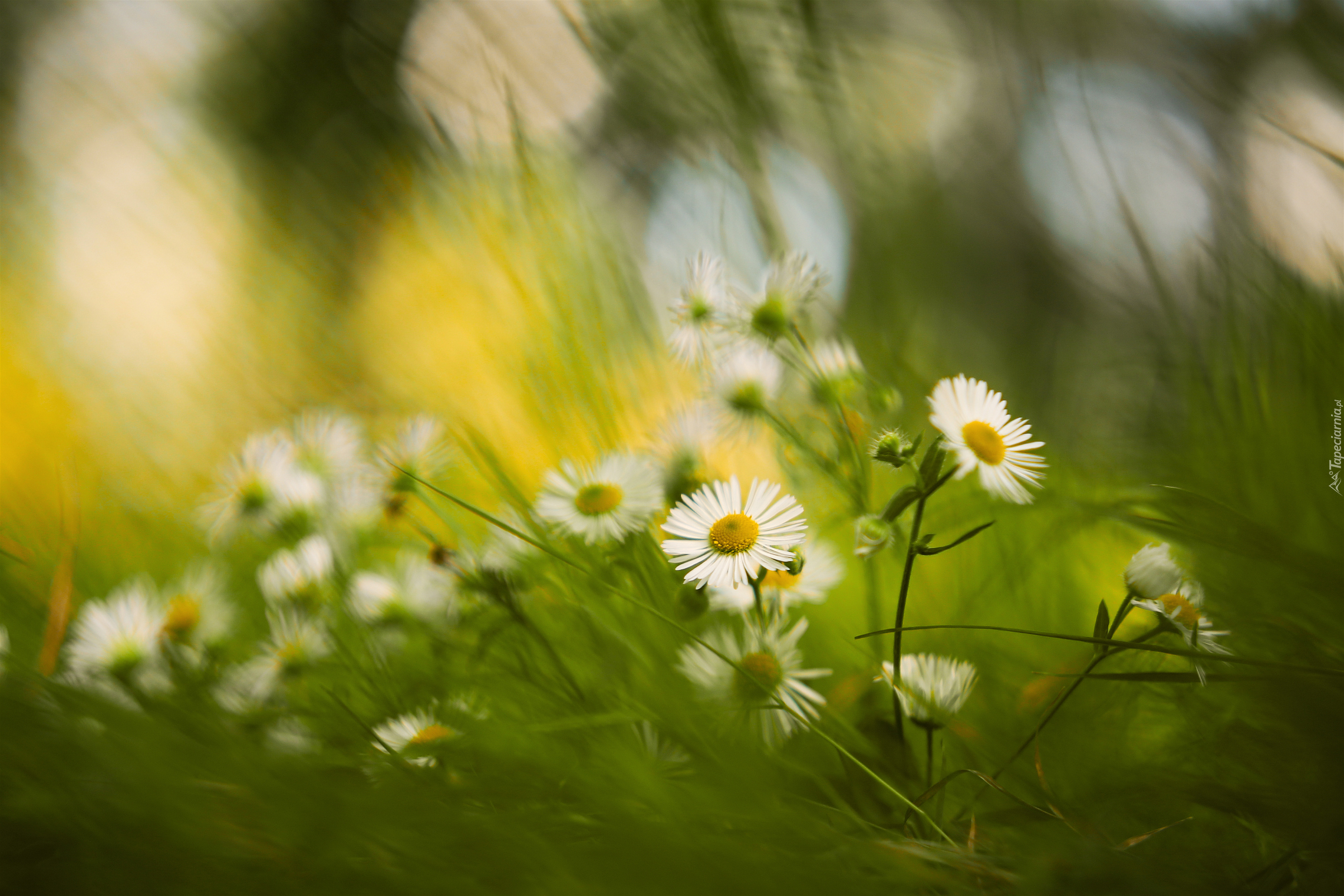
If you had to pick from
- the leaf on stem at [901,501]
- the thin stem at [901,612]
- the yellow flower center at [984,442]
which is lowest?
the thin stem at [901,612]

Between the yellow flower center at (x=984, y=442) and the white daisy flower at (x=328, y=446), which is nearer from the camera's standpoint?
the yellow flower center at (x=984, y=442)

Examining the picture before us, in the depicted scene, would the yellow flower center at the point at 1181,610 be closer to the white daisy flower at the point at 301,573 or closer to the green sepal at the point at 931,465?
the green sepal at the point at 931,465

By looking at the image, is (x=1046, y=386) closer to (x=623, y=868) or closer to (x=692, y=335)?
(x=692, y=335)

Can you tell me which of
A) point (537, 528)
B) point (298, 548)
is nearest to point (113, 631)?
point (298, 548)

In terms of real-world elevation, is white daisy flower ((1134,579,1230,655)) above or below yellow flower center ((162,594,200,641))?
below

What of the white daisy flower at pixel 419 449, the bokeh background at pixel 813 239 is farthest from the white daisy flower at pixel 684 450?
the white daisy flower at pixel 419 449

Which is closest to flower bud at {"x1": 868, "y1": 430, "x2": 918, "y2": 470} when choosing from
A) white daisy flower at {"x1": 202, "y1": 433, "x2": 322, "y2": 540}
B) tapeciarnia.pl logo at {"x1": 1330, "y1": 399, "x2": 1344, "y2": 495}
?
tapeciarnia.pl logo at {"x1": 1330, "y1": 399, "x2": 1344, "y2": 495}

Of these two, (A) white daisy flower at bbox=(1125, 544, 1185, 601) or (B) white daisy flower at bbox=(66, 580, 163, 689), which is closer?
→ (A) white daisy flower at bbox=(1125, 544, 1185, 601)

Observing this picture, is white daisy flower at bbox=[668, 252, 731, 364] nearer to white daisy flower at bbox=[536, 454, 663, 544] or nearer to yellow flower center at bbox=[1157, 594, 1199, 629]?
white daisy flower at bbox=[536, 454, 663, 544]

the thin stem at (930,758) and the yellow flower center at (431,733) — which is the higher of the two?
the thin stem at (930,758)
